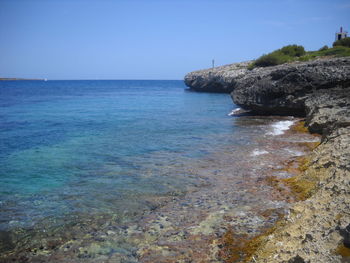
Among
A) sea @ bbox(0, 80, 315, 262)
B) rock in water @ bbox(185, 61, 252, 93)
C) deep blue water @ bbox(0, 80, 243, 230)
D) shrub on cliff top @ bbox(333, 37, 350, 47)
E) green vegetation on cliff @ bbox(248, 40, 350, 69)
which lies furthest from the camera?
rock in water @ bbox(185, 61, 252, 93)

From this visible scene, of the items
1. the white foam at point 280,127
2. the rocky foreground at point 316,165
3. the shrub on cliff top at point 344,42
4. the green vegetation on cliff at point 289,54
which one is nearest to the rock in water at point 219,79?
the green vegetation on cliff at point 289,54

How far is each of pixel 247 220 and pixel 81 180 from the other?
661 centimetres

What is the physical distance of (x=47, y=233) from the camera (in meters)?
7.21

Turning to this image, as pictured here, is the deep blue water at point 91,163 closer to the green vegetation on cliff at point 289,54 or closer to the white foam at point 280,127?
the white foam at point 280,127

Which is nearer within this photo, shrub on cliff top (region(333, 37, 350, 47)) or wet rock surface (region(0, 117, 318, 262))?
wet rock surface (region(0, 117, 318, 262))

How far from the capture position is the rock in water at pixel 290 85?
75.2 ft

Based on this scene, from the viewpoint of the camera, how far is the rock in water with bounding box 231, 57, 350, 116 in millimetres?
22906

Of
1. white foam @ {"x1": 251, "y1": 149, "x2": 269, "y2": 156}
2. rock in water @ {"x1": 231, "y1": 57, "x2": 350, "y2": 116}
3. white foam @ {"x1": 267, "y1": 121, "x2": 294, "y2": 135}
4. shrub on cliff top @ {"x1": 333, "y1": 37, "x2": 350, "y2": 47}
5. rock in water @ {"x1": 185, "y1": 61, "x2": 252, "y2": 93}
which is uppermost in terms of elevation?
shrub on cliff top @ {"x1": 333, "y1": 37, "x2": 350, "y2": 47}

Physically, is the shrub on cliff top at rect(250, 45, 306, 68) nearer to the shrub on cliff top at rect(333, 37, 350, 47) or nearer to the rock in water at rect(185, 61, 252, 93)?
the rock in water at rect(185, 61, 252, 93)

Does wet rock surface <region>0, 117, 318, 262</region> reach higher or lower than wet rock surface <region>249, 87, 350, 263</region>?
lower

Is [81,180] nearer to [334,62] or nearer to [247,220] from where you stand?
[247,220]

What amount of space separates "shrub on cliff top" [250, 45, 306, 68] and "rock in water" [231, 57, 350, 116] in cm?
2596

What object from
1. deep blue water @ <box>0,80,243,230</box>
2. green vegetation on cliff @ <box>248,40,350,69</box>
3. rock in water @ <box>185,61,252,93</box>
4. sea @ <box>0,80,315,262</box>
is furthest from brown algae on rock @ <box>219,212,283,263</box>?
rock in water @ <box>185,61,252,93</box>

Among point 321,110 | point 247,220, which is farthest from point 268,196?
point 321,110
